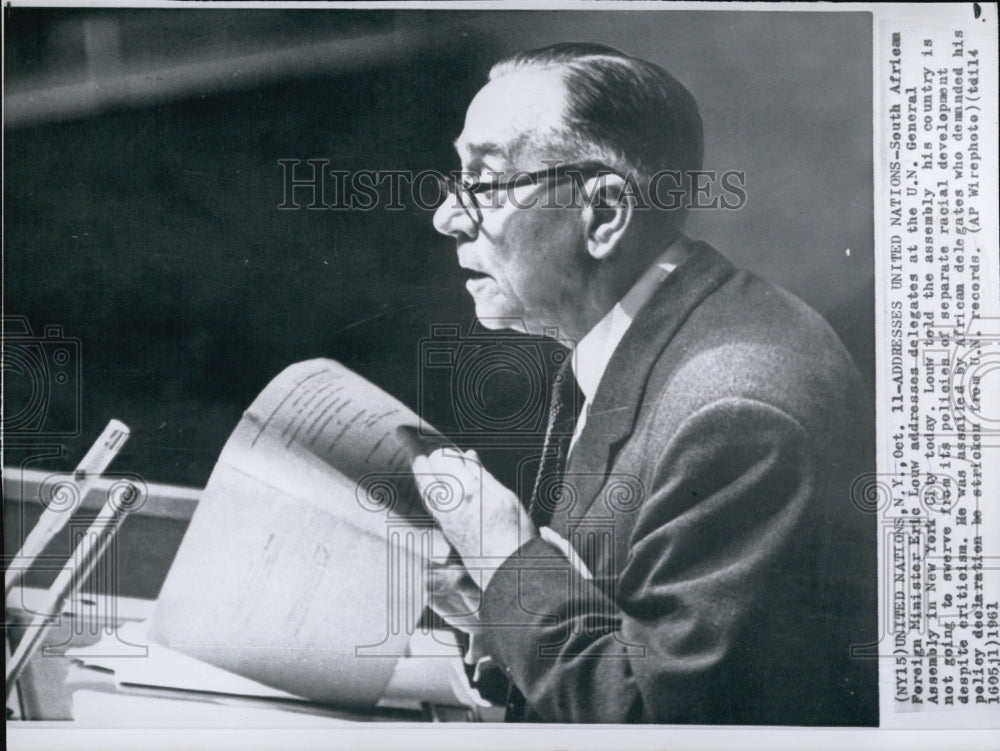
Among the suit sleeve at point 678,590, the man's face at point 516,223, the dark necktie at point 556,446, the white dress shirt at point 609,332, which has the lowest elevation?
the suit sleeve at point 678,590

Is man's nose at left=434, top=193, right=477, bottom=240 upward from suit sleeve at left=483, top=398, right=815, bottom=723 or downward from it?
upward

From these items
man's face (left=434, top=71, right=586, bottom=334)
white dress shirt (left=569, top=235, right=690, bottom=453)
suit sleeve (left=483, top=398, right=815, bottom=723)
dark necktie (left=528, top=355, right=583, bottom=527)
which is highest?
man's face (left=434, top=71, right=586, bottom=334)

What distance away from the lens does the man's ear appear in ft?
6.07

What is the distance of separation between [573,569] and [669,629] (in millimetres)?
217

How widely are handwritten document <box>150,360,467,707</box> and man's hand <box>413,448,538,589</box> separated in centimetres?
3

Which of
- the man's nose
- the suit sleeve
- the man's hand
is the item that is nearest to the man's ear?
the man's nose

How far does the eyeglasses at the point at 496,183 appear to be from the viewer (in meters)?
1.85

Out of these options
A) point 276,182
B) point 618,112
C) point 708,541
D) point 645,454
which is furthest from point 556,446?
point 276,182

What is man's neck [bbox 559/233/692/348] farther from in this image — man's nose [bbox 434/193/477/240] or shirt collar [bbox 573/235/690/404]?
man's nose [bbox 434/193/477/240]

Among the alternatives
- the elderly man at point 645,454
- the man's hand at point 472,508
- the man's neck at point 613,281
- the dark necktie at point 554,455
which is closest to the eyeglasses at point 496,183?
the elderly man at point 645,454

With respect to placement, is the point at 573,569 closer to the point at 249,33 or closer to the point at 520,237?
the point at 520,237

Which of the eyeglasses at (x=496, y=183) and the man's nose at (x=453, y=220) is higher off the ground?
the eyeglasses at (x=496, y=183)

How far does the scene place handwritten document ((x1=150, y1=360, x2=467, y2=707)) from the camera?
1.84 meters

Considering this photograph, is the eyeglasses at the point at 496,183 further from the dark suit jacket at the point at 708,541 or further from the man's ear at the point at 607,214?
the dark suit jacket at the point at 708,541
